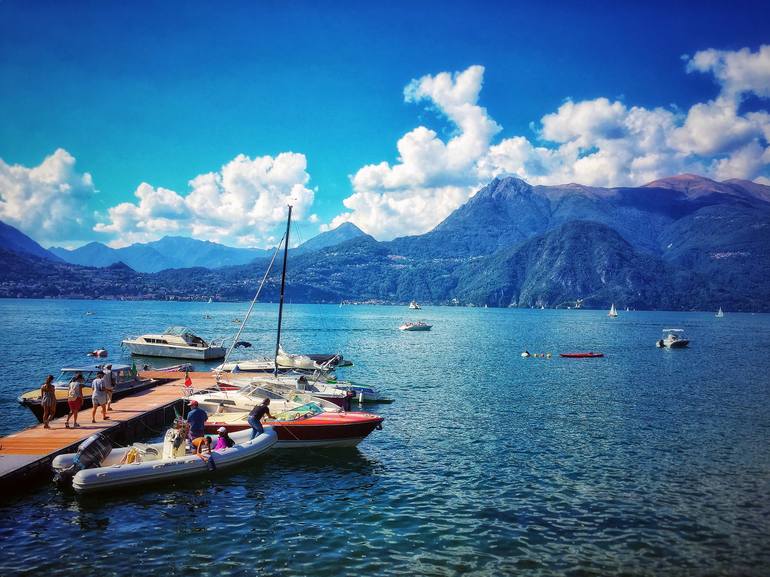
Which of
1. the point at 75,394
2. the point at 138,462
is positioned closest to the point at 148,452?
the point at 138,462

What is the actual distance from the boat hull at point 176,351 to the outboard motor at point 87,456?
163 feet

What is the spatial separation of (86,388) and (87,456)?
55.6ft

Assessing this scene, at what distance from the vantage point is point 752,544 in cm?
1667

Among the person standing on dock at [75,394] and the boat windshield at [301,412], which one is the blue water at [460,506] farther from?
the person standing on dock at [75,394]

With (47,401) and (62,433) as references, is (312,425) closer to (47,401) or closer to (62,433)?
(62,433)

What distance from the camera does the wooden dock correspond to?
64.6 feet

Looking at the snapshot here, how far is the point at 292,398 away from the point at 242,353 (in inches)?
2037

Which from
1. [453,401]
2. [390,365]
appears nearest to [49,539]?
[453,401]

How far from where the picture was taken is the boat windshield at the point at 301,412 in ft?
88.3

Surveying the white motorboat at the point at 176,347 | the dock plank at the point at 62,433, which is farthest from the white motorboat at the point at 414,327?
the dock plank at the point at 62,433

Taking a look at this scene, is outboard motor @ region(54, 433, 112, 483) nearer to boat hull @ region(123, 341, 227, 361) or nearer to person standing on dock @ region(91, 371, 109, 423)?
person standing on dock @ region(91, 371, 109, 423)

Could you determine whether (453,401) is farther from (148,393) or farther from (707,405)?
(148,393)

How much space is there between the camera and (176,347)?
6975cm

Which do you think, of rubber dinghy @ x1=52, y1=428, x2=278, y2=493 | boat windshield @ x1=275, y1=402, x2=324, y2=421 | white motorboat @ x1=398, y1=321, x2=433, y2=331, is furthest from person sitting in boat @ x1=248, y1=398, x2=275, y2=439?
white motorboat @ x1=398, y1=321, x2=433, y2=331
